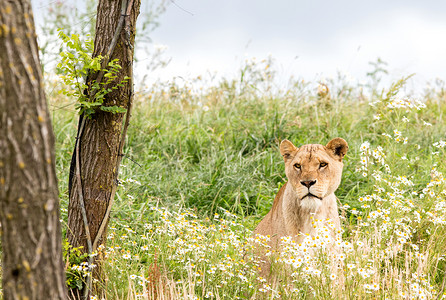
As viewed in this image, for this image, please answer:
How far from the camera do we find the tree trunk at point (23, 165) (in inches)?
99.7

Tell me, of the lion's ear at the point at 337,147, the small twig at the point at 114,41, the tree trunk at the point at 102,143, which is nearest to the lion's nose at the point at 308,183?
the lion's ear at the point at 337,147

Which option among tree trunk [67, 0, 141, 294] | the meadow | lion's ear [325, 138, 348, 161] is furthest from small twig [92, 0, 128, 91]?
lion's ear [325, 138, 348, 161]

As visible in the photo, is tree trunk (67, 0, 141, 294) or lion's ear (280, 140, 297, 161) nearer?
tree trunk (67, 0, 141, 294)

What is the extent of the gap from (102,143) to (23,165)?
1.90 m

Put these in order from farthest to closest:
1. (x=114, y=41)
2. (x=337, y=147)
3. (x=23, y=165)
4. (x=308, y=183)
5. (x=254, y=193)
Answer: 1. (x=254, y=193)
2. (x=337, y=147)
3. (x=308, y=183)
4. (x=114, y=41)
5. (x=23, y=165)

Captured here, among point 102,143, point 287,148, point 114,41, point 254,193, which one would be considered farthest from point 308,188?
point 254,193

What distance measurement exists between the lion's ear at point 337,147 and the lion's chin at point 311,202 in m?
0.49

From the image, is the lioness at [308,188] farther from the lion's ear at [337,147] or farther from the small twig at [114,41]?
the small twig at [114,41]

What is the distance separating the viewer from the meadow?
13.6ft

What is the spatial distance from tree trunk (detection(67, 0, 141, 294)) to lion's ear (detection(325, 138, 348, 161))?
1.77 meters

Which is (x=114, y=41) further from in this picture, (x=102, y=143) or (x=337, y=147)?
(x=337, y=147)

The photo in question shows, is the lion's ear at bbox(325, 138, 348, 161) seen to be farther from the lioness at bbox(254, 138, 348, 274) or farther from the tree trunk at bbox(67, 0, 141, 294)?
the tree trunk at bbox(67, 0, 141, 294)

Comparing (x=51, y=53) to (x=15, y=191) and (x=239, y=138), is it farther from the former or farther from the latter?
(x=15, y=191)

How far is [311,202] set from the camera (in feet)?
15.2
